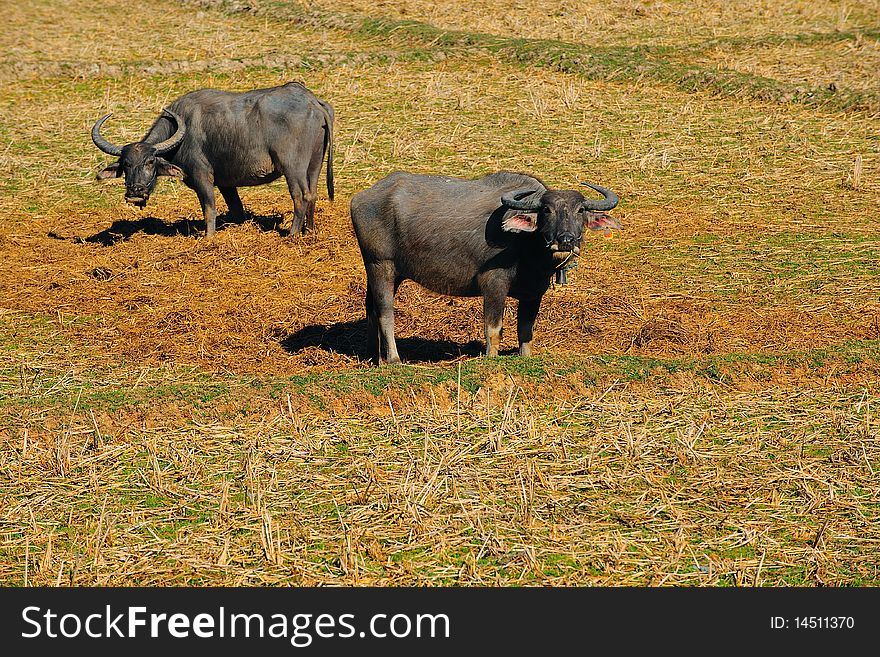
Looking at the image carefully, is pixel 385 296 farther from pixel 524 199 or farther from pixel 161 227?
pixel 161 227

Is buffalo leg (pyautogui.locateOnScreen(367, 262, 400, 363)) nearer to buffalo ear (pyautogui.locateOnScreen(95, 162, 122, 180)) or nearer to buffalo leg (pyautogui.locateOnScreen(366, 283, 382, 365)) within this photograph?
buffalo leg (pyautogui.locateOnScreen(366, 283, 382, 365))

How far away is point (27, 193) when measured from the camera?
47.0 ft

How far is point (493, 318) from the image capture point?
803 cm

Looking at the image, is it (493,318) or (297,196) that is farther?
(297,196)

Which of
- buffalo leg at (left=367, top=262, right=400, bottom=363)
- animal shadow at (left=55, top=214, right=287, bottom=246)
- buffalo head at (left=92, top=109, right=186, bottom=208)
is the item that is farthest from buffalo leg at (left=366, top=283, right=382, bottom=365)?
buffalo head at (left=92, top=109, right=186, bottom=208)

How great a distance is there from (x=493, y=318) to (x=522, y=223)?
86cm

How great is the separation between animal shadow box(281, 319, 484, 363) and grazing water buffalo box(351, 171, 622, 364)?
0.41 metres

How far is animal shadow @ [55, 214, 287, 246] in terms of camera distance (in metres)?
12.6

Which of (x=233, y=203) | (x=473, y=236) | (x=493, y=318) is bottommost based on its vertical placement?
(x=233, y=203)

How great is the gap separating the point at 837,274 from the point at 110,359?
6.84 m

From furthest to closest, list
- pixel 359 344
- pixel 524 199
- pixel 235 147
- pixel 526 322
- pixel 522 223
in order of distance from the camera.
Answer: pixel 235 147, pixel 359 344, pixel 526 322, pixel 524 199, pixel 522 223

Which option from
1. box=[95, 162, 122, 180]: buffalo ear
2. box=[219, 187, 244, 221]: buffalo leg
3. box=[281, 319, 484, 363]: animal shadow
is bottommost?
box=[219, 187, 244, 221]: buffalo leg

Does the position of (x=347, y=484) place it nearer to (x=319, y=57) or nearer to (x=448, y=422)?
(x=448, y=422)

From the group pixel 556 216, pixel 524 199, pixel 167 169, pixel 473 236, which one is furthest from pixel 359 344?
pixel 167 169
